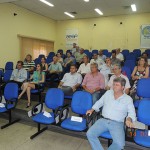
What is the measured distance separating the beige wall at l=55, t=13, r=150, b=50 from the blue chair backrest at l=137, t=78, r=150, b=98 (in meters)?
6.63

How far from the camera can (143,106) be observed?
2.65 metres

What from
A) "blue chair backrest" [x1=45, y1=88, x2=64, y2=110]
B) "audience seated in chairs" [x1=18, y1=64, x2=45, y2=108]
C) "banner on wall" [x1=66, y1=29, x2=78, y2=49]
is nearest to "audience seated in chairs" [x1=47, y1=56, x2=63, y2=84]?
"audience seated in chairs" [x1=18, y1=64, x2=45, y2=108]

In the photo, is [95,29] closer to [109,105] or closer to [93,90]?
[93,90]

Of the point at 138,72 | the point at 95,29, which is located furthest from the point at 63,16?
the point at 138,72

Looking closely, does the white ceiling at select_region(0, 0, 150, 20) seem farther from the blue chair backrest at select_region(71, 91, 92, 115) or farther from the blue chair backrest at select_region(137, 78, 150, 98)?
the blue chair backrest at select_region(71, 91, 92, 115)

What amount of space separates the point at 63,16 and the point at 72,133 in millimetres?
8207

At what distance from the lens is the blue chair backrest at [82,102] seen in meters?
3.04

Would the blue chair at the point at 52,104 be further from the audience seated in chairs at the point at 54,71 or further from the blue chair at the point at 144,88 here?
the audience seated in chairs at the point at 54,71

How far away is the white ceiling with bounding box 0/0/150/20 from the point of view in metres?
7.63

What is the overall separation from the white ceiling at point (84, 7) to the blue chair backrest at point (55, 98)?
5255mm

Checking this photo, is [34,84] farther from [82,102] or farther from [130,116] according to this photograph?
[130,116]

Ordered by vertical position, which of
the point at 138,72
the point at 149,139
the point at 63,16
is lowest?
the point at 149,139

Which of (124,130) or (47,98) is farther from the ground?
(47,98)

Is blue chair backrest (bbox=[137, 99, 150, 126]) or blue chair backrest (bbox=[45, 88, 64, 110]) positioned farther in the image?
blue chair backrest (bbox=[45, 88, 64, 110])
